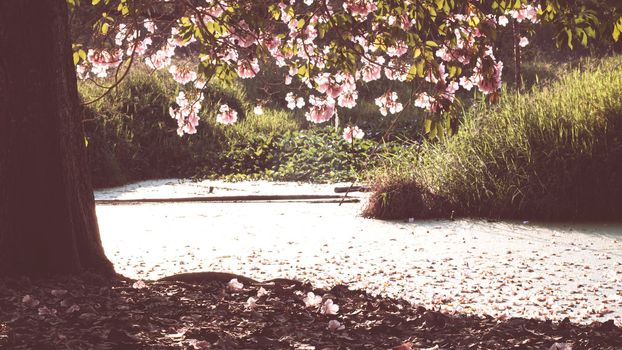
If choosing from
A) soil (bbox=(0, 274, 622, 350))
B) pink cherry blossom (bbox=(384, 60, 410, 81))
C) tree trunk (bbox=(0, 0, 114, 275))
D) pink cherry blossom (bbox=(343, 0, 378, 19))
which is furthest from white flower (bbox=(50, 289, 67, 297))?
pink cherry blossom (bbox=(343, 0, 378, 19))

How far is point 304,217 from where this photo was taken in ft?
27.5

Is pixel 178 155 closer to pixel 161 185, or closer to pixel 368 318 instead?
pixel 161 185

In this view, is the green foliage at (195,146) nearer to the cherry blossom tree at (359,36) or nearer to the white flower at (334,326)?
the cherry blossom tree at (359,36)

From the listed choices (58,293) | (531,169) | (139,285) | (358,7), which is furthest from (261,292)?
(531,169)

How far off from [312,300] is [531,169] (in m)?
4.36

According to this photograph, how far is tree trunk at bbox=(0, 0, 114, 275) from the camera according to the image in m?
4.24

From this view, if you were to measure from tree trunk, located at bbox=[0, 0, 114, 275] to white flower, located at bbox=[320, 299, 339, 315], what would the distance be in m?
1.34

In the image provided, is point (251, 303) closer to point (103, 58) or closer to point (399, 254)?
point (399, 254)

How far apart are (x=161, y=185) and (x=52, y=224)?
7.65 metres

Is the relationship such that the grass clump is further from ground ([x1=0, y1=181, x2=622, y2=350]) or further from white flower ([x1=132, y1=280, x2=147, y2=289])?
white flower ([x1=132, y1=280, x2=147, y2=289])

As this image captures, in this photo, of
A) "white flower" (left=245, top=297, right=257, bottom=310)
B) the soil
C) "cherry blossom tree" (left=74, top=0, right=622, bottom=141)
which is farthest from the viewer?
"cherry blossom tree" (left=74, top=0, right=622, bottom=141)

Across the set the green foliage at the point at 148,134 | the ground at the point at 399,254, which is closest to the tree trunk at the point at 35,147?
the ground at the point at 399,254

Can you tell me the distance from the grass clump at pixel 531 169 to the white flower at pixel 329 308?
4.10 metres

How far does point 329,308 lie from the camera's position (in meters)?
4.13
